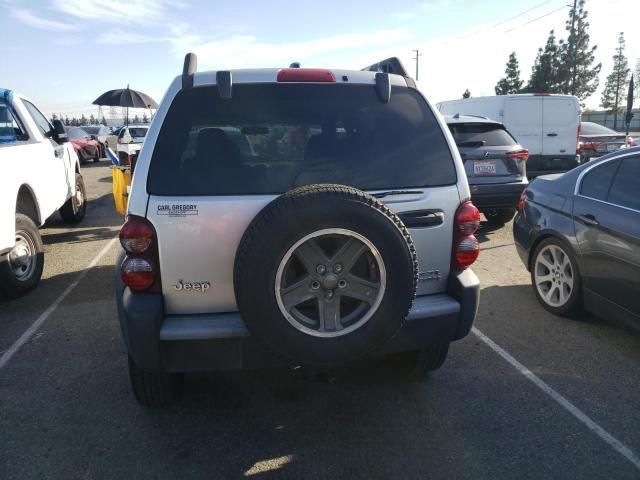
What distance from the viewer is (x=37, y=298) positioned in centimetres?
508

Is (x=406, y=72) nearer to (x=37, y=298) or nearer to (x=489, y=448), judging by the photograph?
(x=489, y=448)

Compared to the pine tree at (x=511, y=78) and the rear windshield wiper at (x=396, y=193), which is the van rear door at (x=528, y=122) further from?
the pine tree at (x=511, y=78)

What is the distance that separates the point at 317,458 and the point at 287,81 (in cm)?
205

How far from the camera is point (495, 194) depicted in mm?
7316

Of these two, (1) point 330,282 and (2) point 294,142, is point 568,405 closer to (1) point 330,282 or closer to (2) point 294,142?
(1) point 330,282

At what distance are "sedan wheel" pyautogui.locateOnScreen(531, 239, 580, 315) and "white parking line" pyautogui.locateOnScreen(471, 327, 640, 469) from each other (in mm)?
880

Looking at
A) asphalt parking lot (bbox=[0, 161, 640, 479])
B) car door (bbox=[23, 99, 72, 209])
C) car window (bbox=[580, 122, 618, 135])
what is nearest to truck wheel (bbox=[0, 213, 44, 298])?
asphalt parking lot (bbox=[0, 161, 640, 479])

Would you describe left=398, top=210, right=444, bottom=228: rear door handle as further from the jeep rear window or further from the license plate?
the license plate

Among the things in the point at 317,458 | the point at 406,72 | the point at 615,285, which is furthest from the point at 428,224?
the point at 615,285

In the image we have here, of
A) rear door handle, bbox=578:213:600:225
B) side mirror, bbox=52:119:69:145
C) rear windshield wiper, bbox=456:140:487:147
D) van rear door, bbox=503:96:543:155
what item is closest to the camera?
rear door handle, bbox=578:213:600:225

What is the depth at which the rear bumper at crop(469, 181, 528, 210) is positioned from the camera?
726cm

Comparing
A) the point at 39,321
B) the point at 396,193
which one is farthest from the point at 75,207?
the point at 396,193

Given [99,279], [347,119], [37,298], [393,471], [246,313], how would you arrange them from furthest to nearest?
[99,279] → [37,298] → [347,119] → [393,471] → [246,313]

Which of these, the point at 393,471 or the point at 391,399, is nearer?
the point at 393,471
